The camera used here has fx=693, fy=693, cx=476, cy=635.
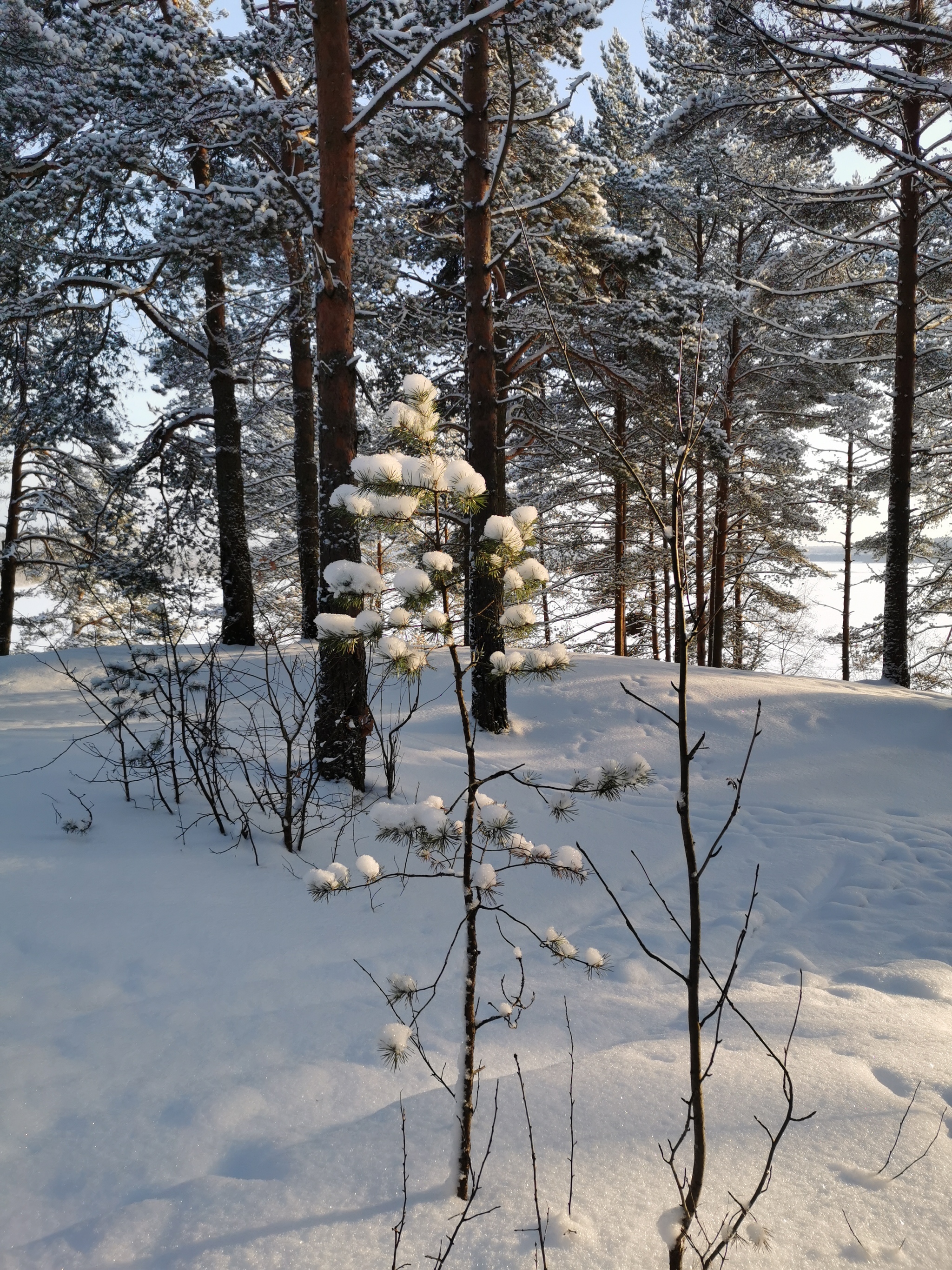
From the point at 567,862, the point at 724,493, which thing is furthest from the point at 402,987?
the point at 724,493

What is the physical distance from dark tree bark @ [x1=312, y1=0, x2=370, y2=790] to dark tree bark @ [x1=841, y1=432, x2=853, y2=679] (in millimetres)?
16512

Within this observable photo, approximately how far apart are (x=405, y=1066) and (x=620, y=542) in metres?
11.8

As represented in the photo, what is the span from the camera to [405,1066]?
2639 millimetres

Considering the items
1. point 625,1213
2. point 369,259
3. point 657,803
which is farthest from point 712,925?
point 369,259

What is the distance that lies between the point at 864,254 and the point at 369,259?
9.71 metres

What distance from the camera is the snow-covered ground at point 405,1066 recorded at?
1.84 meters

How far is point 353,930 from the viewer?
351 cm

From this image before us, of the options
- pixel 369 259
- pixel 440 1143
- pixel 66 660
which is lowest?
pixel 440 1143

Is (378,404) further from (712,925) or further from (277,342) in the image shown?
(712,925)

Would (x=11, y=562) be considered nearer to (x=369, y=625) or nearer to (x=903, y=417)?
(x=369, y=625)

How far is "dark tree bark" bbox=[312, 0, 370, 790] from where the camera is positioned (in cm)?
485

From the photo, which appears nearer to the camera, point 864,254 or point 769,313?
point 864,254

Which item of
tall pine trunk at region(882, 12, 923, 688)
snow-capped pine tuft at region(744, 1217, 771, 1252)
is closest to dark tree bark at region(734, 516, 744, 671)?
tall pine trunk at region(882, 12, 923, 688)

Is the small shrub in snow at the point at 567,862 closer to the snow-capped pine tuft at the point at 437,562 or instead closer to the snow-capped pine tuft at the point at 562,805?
the snow-capped pine tuft at the point at 562,805
